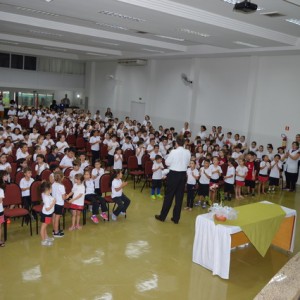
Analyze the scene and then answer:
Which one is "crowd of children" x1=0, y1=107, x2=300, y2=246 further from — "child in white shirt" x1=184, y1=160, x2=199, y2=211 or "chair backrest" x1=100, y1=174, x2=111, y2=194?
"chair backrest" x1=100, y1=174, x2=111, y2=194

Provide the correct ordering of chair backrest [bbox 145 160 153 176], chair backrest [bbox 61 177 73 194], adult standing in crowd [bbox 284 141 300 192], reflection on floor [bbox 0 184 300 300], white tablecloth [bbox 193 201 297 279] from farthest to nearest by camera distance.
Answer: adult standing in crowd [bbox 284 141 300 192], chair backrest [bbox 145 160 153 176], chair backrest [bbox 61 177 73 194], white tablecloth [bbox 193 201 297 279], reflection on floor [bbox 0 184 300 300]

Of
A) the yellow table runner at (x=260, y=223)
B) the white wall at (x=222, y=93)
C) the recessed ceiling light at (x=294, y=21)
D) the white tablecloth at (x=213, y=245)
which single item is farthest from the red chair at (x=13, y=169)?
the white wall at (x=222, y=93)

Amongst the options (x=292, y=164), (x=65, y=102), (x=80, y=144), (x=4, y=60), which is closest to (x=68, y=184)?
(x=80, y=144)

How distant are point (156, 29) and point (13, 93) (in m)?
18.1

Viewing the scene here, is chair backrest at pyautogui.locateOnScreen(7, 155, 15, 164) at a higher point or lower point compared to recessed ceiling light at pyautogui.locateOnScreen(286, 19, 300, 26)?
lower

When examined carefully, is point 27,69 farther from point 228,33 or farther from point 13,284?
point 13,284

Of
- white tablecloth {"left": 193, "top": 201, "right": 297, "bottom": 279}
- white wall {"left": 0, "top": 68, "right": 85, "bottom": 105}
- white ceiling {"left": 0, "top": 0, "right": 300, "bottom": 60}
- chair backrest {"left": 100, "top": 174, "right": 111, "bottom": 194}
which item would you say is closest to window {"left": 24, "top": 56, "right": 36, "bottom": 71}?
white wall {"left": 0, "top": 68, "right": 85, "bottom": 105}

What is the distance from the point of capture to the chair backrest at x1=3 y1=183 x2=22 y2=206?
7461 millimetres

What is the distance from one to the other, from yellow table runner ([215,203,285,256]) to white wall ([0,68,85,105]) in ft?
71.0

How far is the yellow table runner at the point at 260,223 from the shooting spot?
651cm

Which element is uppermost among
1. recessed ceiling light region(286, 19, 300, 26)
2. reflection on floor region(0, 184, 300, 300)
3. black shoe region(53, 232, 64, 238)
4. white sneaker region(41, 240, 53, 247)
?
recessed ceiling light region(286, 19, 300, 26)

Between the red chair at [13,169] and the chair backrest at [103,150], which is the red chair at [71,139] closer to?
the chair backrest at [103,150]

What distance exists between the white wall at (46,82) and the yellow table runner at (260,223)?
21644 mm

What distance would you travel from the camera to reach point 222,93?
58.7 feet
